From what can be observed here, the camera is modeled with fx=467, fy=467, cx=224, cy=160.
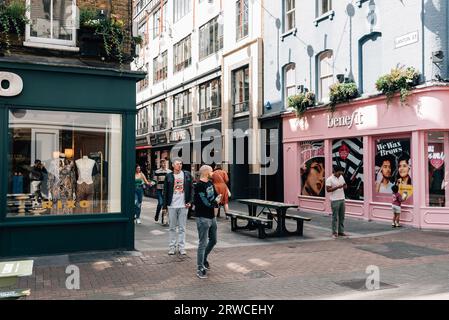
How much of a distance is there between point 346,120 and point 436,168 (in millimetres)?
3581

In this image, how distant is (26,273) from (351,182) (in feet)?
42.4

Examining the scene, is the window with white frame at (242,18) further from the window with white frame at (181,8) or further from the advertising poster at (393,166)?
the advertising poster at (393,166)

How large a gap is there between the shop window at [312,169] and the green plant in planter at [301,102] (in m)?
1.26

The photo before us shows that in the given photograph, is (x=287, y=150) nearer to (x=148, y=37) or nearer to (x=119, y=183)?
(x=119, y=183)

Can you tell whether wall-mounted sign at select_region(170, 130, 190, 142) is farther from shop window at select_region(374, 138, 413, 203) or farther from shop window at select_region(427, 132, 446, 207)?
shop window at select_region(427, 132, 446, 207)

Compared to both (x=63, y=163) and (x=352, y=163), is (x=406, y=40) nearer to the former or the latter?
(x=352, y=163)

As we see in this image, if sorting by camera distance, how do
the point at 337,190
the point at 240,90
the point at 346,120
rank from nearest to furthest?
the point at 337,190 < the point at 346,120 < the point at 240,90

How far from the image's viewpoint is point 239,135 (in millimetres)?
22531

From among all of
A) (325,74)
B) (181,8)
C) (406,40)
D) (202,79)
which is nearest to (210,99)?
(202,79)

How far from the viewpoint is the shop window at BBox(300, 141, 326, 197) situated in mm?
17219

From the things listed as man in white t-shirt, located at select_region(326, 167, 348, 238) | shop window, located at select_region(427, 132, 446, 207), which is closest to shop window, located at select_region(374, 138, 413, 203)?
shop window, located at select_region(427, 132, 446, 207)

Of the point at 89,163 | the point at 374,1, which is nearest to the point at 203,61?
the point at 374,1

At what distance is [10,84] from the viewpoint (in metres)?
8.75

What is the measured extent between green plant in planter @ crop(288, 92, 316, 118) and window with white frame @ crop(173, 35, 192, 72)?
12865 millimetres
